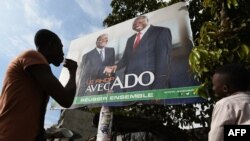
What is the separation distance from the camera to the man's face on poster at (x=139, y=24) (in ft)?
24.5

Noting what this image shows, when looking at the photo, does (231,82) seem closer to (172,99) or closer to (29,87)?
(29,87)

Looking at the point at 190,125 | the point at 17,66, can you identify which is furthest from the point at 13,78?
the point at 190,125

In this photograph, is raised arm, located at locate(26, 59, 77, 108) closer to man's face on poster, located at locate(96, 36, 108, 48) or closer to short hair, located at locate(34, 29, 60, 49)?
short hair, located at locate(34, 29, 60, 49)

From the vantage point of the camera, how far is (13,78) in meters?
1.96

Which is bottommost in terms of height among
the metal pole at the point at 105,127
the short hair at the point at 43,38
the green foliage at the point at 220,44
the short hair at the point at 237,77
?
the short hair at the point at 237,77

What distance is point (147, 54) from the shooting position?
686cm

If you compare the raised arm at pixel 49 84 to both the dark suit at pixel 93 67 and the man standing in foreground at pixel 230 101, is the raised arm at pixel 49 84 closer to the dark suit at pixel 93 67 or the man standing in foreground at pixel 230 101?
the man standing in foreground at pixel 230 101

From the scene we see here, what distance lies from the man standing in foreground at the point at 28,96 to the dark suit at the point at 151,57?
13.6 feet

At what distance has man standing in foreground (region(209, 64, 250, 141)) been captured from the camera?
1.86 meters

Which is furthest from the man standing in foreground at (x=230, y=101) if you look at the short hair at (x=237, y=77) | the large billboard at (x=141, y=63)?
the large billboard at (x=141, y=63)

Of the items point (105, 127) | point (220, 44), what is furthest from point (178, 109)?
point (220, 44)

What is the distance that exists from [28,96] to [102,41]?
21.5 ft

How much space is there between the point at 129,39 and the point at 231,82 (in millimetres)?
5512

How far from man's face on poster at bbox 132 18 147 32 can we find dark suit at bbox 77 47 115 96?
69 centimetres
